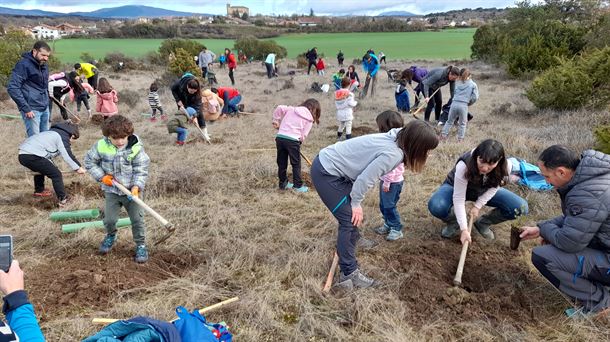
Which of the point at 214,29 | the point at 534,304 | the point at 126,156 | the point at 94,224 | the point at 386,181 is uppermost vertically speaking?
the point at 214,29

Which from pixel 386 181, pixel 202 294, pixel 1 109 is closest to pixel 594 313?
pixel 386 181

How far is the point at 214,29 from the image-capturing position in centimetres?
6372

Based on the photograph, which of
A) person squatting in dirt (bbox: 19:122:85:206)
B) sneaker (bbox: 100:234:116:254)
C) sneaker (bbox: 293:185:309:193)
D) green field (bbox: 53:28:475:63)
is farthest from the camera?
green field (bbox: 53:28:475:63)

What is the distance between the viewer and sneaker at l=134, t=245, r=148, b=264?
3436mm

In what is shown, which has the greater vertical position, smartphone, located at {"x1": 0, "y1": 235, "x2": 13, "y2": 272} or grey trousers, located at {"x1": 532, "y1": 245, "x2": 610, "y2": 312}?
smartphone, located at {"x1": 0, "y1": 235, "x2": 13, "y2": 272}

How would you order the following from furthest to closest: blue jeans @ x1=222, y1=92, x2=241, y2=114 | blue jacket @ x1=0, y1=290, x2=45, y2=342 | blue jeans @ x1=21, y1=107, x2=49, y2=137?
blue jeans @ x1=222, y1=92, x2=241, y2=114, blue jeans @ x1=21, y1=107, x2=49, y2=137, blue jacket @ x1=0, y1=290, x2=45, y2=342

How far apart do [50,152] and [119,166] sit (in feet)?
5.38

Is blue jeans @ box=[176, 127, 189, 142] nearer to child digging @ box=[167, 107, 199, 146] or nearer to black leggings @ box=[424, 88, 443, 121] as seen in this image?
child digging @ box=[167, 107, 199, 146]

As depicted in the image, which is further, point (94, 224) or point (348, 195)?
point (94, 224)

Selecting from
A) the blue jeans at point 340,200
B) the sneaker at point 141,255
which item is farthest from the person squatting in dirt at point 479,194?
the sneaker at point 141,255

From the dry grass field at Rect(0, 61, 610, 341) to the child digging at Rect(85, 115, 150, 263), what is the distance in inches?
14.0

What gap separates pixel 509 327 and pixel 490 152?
1.21m

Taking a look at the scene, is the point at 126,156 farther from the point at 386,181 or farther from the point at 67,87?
the point at 67,87

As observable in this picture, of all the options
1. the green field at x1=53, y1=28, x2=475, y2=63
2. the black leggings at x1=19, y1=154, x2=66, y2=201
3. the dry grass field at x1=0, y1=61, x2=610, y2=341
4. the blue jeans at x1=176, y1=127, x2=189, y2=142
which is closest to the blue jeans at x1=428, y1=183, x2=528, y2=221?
the dry grass field at x1=0, y1=61, x2=610, y2=341
